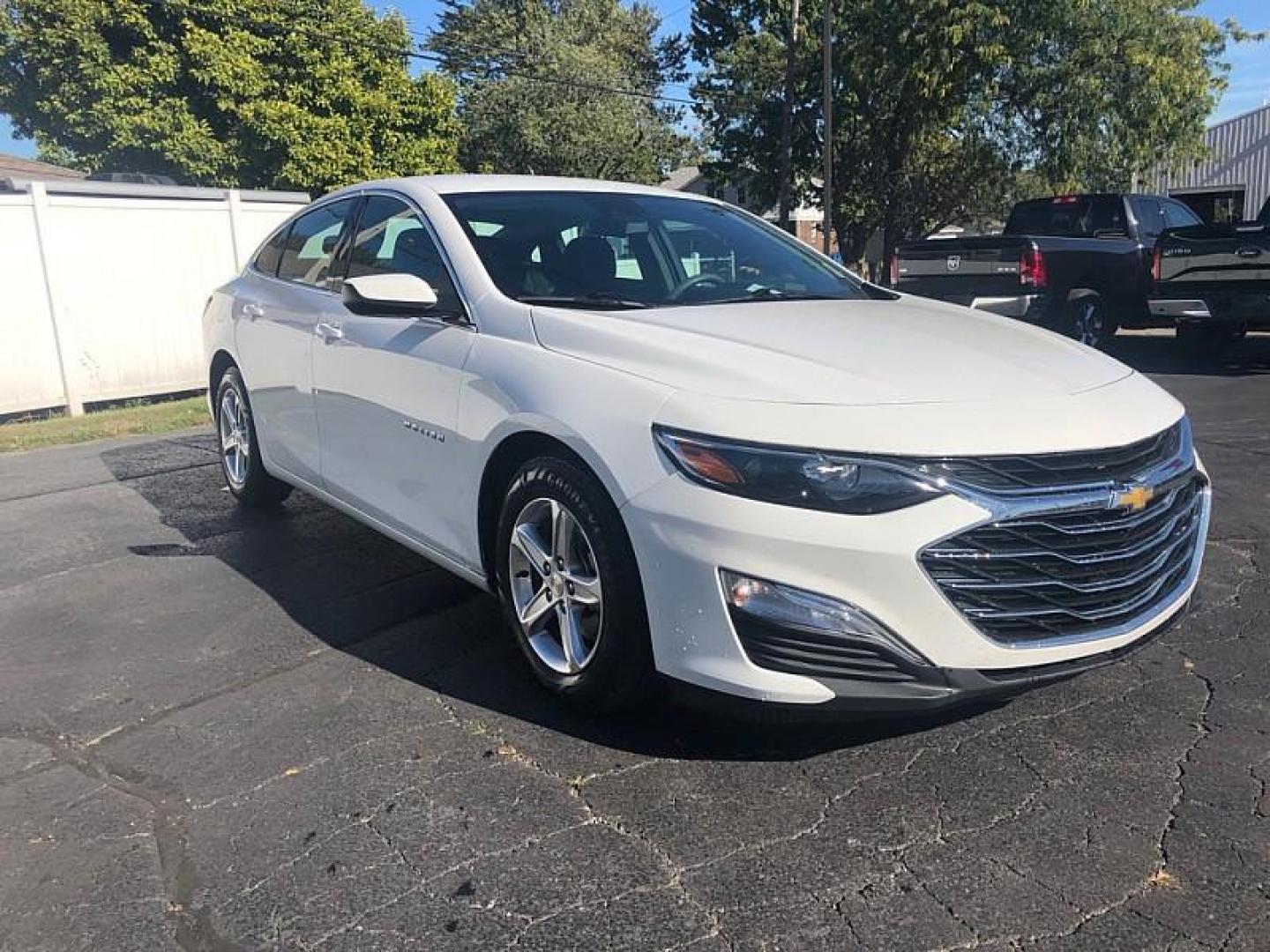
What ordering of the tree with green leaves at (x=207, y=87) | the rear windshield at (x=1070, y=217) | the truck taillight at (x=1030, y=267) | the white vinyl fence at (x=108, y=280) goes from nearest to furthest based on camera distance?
1. the white vinyl fence at (x=108, y=280)
2. the truck taillight at (x=1030, y=267)
3. the rear windshield at (x=1070, y=217)
4. the tree with green leaves at (x=207, y=87)

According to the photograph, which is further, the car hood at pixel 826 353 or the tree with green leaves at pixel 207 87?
the tree with green leaves at pixel 207 87

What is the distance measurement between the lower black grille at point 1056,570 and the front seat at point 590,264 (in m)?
1.74

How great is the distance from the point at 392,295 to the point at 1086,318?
1029 centimetres

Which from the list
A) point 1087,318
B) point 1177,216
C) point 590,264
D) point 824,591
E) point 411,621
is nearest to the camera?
point 824,591

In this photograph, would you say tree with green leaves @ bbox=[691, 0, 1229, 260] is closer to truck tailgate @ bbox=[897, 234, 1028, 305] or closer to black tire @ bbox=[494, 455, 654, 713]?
truck tailgate @ bbox=[897, 234, 1028, 305]

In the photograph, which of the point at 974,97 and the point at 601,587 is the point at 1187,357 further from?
the point at 974,97

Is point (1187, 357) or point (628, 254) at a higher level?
point (628, 254)

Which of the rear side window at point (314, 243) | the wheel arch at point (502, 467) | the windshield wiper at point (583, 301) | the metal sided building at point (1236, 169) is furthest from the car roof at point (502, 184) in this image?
the metal sided building at point (1236, 169)

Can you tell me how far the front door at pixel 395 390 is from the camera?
369 cm

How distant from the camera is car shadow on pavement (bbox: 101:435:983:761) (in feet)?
10.5

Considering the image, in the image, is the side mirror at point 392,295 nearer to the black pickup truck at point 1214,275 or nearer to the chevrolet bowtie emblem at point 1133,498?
the chevrolet bowtie emblem at point 1133,498

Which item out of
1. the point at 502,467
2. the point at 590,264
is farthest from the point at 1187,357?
the point at 502,467

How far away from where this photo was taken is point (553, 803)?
2.85m

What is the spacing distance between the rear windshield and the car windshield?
953 centimetres
